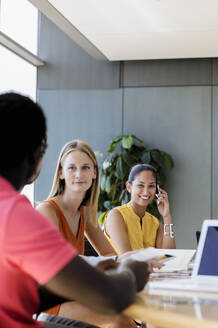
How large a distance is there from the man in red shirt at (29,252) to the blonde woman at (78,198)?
141 centimetres

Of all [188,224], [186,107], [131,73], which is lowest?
[188,224]

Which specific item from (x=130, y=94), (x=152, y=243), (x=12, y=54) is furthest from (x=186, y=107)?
(x=152, y=243)

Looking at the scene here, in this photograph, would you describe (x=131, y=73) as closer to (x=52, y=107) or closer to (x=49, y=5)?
(x=52, y=107)

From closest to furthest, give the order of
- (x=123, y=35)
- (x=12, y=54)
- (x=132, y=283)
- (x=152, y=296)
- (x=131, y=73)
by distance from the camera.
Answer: (x=132, y=283)
(x=152, y=296)
(x=123, y=35)
(x=12, y=54)
(x=131, y=73)

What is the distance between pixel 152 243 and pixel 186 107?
423 cm

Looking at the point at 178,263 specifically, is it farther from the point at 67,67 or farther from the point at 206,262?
the point at 67,67

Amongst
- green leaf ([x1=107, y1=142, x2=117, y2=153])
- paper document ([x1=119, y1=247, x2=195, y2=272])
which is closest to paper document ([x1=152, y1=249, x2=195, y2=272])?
paper document ([x1=119, y1=247, x2=195, y2=272])

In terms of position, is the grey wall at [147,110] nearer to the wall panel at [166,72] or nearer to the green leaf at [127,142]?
the wall panel at [166,72]

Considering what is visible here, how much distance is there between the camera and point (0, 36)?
6660 millimetres

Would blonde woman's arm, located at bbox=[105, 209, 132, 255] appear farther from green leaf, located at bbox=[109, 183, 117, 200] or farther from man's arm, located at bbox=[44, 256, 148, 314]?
green leaf, located at bbox=[109, 183, 117, 200]

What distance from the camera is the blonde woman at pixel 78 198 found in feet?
9.23

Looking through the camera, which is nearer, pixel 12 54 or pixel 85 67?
pixel 12 54

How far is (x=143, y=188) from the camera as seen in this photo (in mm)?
3904

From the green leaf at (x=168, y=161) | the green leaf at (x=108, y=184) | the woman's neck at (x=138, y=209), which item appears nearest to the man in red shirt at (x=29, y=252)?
the woman's neck at (x=138, y=209)
